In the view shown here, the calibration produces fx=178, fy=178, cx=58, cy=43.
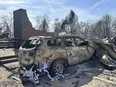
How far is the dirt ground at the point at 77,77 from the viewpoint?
6.85 metres

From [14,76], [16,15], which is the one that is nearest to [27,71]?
[14,76]

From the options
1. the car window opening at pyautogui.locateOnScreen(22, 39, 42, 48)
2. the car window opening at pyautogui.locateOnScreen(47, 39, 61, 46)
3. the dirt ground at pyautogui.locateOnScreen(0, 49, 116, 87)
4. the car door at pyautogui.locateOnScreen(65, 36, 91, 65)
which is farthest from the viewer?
the car door at pyautogui.locateOnScreen(65, 36, 91, 65)

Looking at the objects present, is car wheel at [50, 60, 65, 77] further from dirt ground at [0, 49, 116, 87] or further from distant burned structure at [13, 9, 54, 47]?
distant burned structure at [13, 9, 54, 47]

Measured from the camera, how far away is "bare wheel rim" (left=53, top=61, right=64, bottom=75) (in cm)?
767

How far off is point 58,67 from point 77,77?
3.04 ft

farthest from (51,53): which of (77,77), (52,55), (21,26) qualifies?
(21,26)

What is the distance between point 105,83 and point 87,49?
277cm

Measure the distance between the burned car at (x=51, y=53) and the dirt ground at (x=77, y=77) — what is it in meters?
0.41

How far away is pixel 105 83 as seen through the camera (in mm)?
6809

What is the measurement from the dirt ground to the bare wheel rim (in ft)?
1.28

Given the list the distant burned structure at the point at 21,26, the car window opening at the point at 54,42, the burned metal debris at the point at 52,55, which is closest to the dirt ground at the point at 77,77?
the burned metal debris at the point at 52,55

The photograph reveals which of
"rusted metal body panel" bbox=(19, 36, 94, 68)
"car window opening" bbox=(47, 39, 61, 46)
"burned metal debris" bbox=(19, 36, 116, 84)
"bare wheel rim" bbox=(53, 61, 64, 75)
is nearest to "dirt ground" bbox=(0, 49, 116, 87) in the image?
"burned metal debris" bbox=(19, 36, 116, 84)

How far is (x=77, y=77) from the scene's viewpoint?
7633mm

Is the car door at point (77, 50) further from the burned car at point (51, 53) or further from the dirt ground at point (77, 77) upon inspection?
the dirt ground at point (77, 77)
